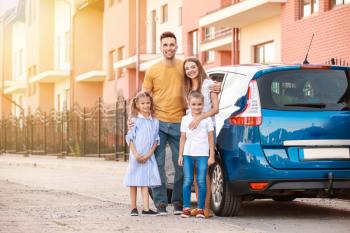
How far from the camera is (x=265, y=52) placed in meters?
30.0

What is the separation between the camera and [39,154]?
150 feet

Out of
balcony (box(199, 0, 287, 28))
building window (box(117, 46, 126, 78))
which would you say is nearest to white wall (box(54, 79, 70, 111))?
building window (box(117, 46, 126, 78))

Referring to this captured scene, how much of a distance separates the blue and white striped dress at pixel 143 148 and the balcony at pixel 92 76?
39.0 meters

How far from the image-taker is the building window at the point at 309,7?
2524 cm

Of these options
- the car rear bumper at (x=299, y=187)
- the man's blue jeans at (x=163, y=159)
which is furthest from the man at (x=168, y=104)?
the car rear bumper at (x=299, y=187)

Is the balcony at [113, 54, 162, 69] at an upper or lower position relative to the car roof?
upper

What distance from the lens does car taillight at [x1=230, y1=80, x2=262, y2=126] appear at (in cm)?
1092

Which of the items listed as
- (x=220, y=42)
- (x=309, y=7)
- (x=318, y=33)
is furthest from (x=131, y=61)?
(x=318, y=33)

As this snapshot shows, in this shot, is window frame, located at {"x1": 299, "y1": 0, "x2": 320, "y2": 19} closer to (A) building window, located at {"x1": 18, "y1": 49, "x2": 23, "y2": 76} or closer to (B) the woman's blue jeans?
(B) the woman's blue jeans

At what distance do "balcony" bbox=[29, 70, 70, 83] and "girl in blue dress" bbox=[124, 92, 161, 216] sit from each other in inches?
1771

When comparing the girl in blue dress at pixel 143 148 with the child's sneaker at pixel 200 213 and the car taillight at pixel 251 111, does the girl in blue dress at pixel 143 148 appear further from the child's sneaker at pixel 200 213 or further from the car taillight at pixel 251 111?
the car taillight at pixel 251 111

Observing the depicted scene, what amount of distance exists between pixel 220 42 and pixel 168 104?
70.8 feet

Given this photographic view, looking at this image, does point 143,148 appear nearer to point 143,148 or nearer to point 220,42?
point 143,148

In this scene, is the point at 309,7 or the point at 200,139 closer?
the point at 200,139
